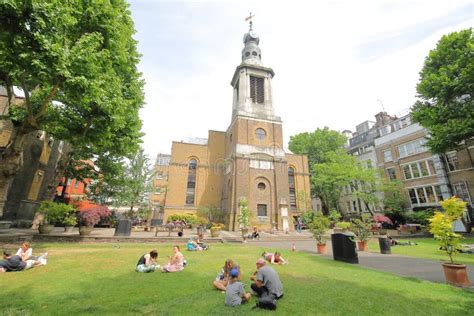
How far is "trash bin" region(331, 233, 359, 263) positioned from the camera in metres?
9.55

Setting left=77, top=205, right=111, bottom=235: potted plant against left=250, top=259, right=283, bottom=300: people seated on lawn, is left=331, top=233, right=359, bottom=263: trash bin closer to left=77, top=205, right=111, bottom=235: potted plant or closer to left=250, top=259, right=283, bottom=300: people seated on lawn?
left=250, top=259, right=283, bottom=300: people seated on lawn

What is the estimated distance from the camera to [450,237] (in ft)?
22.1

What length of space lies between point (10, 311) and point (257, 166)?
26.9m

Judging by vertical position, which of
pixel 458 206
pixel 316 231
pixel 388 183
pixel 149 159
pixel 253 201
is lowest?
pixel 316 231

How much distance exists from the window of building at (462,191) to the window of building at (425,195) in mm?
1413

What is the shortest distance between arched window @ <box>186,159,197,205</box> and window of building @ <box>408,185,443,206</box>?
98.1ft

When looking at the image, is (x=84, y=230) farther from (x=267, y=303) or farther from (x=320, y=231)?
(x=320, y=231)

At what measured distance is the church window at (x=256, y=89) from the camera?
1358 inches

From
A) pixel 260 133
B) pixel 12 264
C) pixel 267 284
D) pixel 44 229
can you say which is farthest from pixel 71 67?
pixel 260 133

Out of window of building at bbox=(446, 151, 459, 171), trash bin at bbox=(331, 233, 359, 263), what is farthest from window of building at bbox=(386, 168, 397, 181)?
trash bin at bbox=(331, 233, 359, 263)

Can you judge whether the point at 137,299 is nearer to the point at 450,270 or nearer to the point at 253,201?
the point at 450,270

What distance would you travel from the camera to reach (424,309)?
457 centimetres

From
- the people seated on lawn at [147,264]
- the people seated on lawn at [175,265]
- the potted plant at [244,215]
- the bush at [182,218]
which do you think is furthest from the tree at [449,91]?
the bush at [182,218]

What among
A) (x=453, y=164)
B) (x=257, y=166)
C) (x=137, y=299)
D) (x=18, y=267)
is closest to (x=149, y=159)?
(x=257, y=166)
